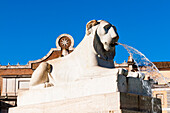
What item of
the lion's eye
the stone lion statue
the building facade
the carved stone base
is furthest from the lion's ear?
the building facade

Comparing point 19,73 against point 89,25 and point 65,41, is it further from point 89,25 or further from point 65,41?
point 89,25

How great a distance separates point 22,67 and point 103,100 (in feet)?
97.3

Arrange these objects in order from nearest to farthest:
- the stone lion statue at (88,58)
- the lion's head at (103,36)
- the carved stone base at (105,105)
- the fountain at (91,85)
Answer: the carved stone base at (105,105) → the fountain at (91,85) → the stone lion statue at (88,58) → the lion's head at (103,36)

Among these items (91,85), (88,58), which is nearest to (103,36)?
(88,58)

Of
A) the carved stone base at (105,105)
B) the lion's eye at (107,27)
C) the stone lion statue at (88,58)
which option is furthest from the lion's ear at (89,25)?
the carved stone base at (105,105)

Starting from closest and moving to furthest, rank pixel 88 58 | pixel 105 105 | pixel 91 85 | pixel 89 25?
pixel 105 105 → pixel 91 85 → pixel 88 58 → pixel 89 25

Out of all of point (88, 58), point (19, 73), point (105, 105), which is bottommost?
point (105, 105)

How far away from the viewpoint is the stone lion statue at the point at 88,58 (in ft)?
28.2

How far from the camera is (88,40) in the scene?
8.88 m

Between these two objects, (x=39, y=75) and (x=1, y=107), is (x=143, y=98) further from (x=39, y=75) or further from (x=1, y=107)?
(x=1, y=107)

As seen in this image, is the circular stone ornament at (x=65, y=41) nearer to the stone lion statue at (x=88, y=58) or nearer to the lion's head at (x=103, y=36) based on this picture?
the stone lion statue at (x=88, y=58)

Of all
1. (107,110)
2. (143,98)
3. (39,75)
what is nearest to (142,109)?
(143,98)

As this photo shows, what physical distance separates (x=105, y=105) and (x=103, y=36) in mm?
1856

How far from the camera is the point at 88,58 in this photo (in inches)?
339
